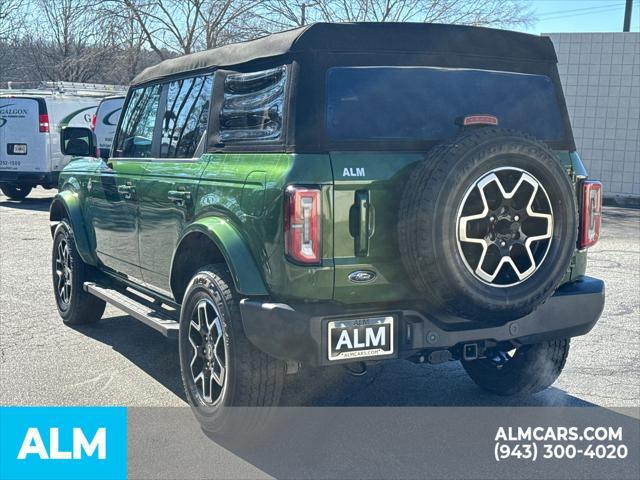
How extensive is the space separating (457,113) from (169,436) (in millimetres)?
2178

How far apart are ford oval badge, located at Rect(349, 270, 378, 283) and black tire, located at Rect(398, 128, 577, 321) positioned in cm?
16

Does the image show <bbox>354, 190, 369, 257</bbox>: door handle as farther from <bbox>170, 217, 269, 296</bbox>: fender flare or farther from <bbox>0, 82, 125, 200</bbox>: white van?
<bbox>0, 82, 125, 200</bbox>: white van

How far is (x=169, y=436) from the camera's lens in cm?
412

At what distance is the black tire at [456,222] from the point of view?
11.4ft

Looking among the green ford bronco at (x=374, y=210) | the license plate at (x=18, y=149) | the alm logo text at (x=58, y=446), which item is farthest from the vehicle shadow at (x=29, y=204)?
the green ford bronco at (x=374, y=210)

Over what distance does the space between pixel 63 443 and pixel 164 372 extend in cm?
128

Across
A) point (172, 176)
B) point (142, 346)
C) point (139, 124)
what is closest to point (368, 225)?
point (172, 176)

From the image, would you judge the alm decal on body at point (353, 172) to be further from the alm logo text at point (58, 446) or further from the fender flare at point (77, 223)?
the fender flare at point (77, 223)

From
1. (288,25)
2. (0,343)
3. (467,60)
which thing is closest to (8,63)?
(288,25)

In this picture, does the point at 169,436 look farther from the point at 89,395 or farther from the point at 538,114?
the point at 538,114

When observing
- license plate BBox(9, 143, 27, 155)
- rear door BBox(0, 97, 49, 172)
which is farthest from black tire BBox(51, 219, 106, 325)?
license plate BBox(9, 143, 27, 155)

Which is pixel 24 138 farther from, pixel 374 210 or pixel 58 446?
pixel 374 210

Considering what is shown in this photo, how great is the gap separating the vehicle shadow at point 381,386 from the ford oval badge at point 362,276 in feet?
3.96

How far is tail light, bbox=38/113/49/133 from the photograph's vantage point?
53.5ft
